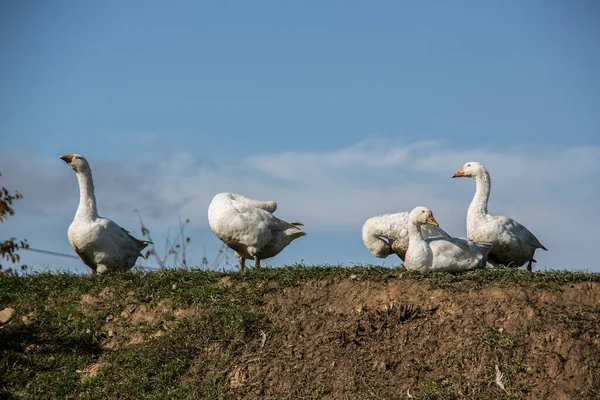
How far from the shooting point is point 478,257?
38.4ft

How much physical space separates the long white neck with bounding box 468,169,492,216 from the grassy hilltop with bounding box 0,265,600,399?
2.28 m

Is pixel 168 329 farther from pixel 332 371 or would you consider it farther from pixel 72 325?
pixel 332 371

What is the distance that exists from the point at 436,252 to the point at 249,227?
10.0 ft

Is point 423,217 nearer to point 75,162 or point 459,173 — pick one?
point 459,173

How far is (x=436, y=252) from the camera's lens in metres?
11.4

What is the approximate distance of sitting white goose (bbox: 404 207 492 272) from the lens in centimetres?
1130

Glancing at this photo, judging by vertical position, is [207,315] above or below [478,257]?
below

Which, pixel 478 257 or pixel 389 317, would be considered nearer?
pixel 389 317

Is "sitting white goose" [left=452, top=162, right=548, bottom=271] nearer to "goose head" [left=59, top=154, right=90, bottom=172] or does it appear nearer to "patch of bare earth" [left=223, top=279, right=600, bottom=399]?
"patch of bare earth" [left=223, top=279, right=600, bottom=399]

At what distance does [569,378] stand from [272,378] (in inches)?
130

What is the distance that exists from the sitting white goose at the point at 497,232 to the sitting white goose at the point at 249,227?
271 cm

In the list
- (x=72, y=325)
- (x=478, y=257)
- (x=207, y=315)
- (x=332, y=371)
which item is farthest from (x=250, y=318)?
(x=478, y=257)

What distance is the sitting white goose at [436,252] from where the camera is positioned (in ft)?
37.1

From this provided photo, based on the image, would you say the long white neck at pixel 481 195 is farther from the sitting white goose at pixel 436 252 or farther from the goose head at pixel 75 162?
the goose head at pixel 75 162
